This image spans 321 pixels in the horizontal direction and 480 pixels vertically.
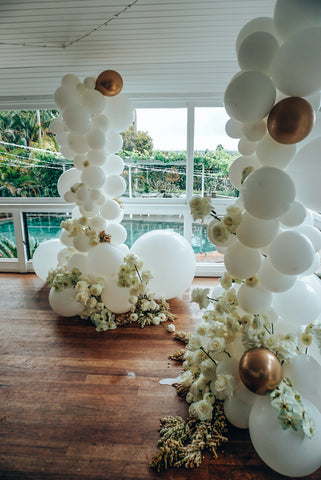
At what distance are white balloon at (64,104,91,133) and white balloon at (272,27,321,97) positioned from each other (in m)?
1.46

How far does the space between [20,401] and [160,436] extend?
861 mm

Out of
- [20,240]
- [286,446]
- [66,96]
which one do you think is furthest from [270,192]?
[20,240]

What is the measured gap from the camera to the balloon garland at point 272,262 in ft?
3.82

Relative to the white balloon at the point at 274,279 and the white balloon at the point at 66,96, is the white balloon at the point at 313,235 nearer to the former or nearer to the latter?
the white balloon at the point at 274,279

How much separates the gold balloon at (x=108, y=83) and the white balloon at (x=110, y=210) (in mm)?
857

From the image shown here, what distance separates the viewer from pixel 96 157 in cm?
234

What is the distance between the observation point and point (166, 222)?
3.38 m

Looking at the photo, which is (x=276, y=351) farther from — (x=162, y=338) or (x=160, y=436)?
(x=162, y=338)

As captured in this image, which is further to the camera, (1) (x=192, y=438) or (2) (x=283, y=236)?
(1) (x=192, y=438)

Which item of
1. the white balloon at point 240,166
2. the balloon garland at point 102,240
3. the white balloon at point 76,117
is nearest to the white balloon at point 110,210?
the balloon garland at point 102,240

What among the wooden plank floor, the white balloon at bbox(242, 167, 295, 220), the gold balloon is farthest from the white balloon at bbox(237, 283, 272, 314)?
the gold balloon

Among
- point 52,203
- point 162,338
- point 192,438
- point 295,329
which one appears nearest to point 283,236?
point 295,329

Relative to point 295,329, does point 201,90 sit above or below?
above

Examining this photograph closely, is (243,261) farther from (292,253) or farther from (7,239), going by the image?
(7,239)
